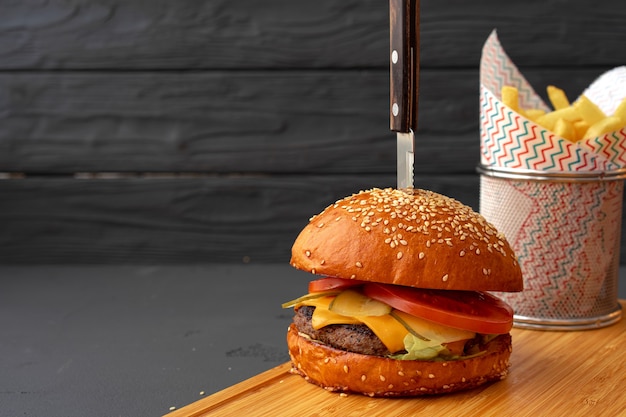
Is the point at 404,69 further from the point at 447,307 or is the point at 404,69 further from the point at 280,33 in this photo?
the point at 280,33

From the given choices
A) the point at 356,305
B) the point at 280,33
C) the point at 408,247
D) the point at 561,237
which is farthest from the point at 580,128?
the point at 280,33

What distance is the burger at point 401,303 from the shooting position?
1604mm

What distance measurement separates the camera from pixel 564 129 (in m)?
2.13

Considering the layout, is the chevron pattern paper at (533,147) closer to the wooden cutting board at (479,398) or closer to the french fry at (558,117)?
the french fry at (558,117)

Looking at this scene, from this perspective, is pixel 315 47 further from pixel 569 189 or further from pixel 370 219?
pixel 370 219

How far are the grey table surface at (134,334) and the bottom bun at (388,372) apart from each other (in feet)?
1.04

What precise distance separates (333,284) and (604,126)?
89 cm

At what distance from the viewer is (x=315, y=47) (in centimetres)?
337

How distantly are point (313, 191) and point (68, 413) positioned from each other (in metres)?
1.89

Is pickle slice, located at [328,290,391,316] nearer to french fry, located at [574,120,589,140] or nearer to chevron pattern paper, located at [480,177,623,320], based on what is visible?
chevron pattern paper, located at [480,177,623,320]

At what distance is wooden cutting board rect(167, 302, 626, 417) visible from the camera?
158cm

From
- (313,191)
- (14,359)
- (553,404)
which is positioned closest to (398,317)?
(553,404)

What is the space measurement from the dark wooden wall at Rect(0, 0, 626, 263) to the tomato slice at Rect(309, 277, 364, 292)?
170 centimetres

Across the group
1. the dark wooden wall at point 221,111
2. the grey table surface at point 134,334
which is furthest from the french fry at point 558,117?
the dark wooden wall at point 221,111
